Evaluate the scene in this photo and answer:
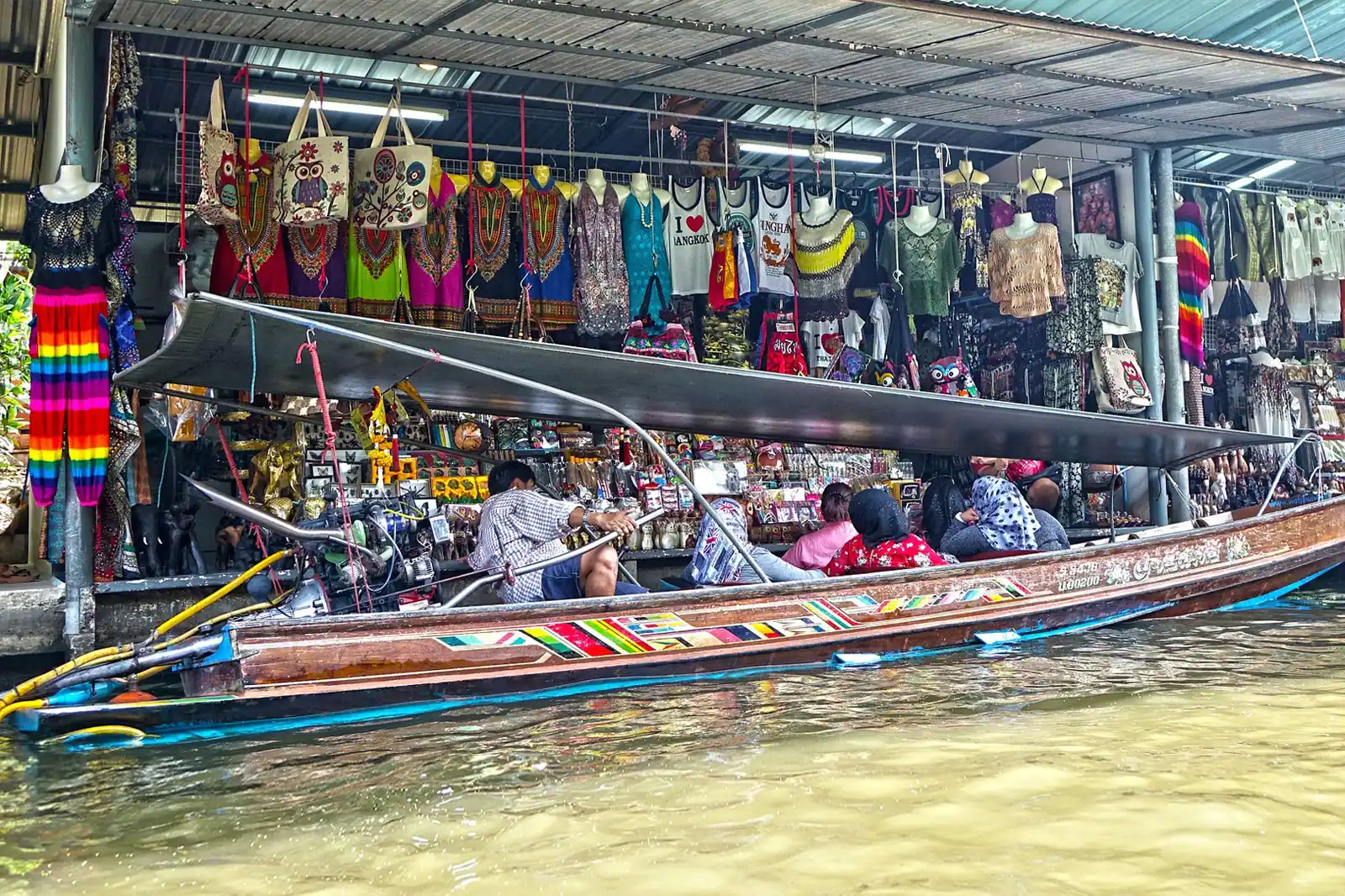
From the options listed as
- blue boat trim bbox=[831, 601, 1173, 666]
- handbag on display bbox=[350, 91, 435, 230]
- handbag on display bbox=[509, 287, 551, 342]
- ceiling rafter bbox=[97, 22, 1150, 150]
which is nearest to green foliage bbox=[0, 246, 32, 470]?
handbag on display bbox=[350, 91, 435, 230]

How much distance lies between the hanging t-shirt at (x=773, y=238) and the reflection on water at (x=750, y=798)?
4.65 m

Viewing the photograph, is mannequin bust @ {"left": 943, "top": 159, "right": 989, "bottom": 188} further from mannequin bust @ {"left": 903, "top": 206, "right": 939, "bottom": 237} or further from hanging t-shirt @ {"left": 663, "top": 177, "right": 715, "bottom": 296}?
hanging t-shirt @ {"left": 663, "top": 177, "right": 715, "bottom": 296}

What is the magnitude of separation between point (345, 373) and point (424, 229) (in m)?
2.92

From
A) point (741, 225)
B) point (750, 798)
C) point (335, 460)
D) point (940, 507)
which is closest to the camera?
point (750, 798)

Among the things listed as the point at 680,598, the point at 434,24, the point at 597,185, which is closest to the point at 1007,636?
the point at 680,598

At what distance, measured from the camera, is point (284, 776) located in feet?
13.6

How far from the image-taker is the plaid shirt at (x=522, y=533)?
19.8ft

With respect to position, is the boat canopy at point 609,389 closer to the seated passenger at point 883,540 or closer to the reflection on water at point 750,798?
the seated passenger at point 883,540

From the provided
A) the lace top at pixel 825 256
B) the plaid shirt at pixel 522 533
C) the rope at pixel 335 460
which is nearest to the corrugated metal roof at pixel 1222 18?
the lace top at pixel 825 256

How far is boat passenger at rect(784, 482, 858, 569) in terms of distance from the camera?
297 inches

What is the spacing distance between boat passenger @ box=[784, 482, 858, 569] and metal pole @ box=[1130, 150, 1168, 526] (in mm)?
3845

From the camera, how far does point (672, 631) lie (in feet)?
18.5

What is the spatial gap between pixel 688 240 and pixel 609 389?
349 centimetres

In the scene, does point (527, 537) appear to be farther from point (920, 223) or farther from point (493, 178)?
point (920, 223)
